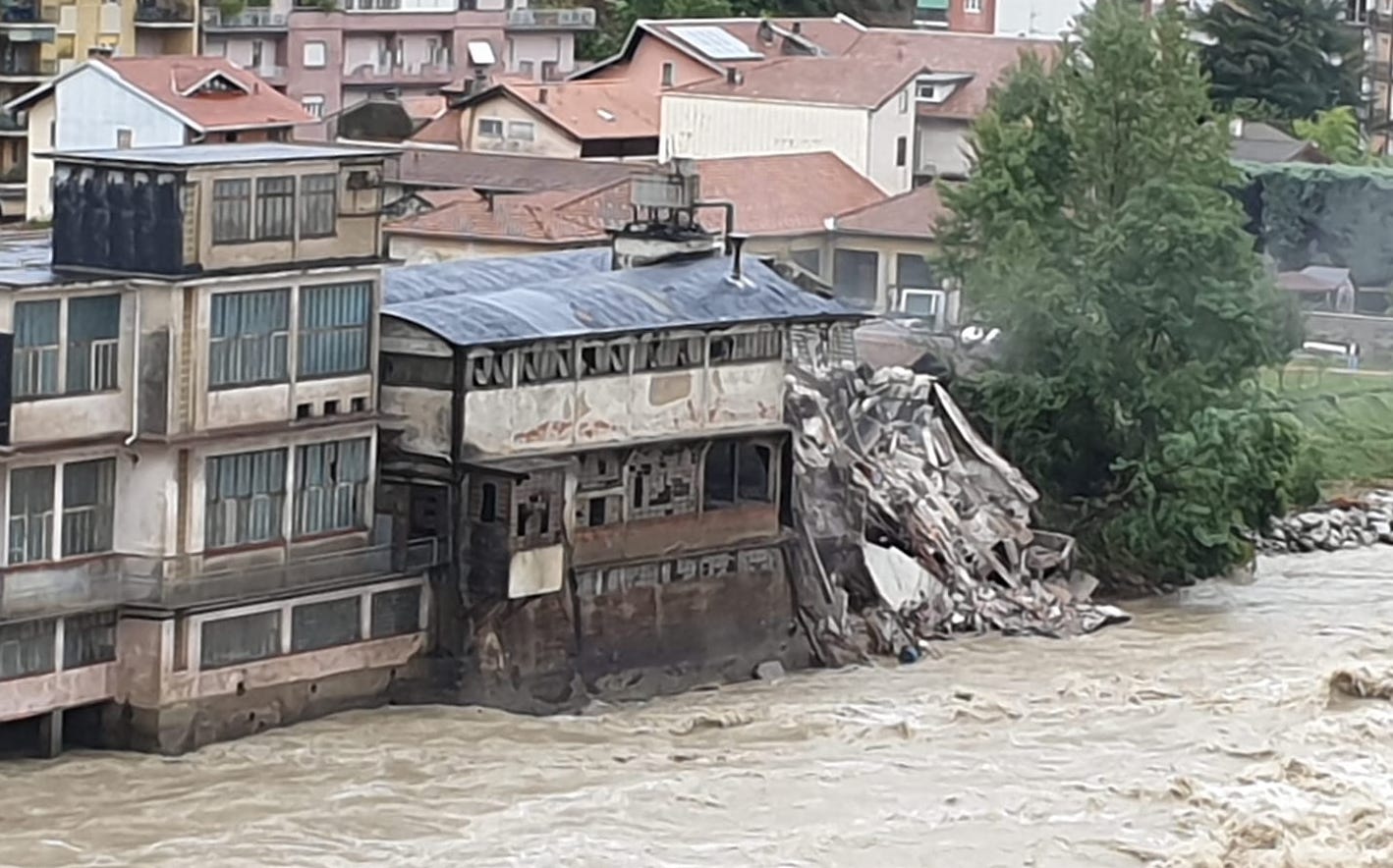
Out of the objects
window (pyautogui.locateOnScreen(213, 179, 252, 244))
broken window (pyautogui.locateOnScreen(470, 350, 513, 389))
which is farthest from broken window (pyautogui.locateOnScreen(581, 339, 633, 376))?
window (pyautogui.locateOnScreen(213, 179, 252, 244))

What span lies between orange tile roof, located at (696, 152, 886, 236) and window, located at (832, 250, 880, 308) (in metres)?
0.74

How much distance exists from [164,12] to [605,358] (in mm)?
30612

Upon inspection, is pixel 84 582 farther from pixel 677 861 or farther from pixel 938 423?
pixel 938 423

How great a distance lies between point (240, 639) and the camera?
31.0m

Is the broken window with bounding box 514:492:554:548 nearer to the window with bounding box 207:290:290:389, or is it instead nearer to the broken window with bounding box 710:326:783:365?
the window with bounding box 207:290:290:389

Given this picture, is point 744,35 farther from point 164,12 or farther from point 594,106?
point 164,12

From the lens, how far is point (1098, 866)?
93.5ft

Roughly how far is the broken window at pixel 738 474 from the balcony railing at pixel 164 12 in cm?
2910

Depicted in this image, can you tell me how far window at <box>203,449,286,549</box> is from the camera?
1227 inches

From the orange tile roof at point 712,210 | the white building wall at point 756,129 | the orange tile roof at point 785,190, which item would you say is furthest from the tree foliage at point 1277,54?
the orange tile roof at point 785,190

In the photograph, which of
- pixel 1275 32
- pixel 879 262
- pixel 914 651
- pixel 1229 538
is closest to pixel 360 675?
pixel 914 651

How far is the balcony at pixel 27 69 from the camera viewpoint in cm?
6028

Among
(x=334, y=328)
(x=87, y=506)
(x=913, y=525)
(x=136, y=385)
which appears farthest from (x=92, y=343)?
A: (x=913, y=525)

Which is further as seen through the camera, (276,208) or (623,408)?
(623,408)
